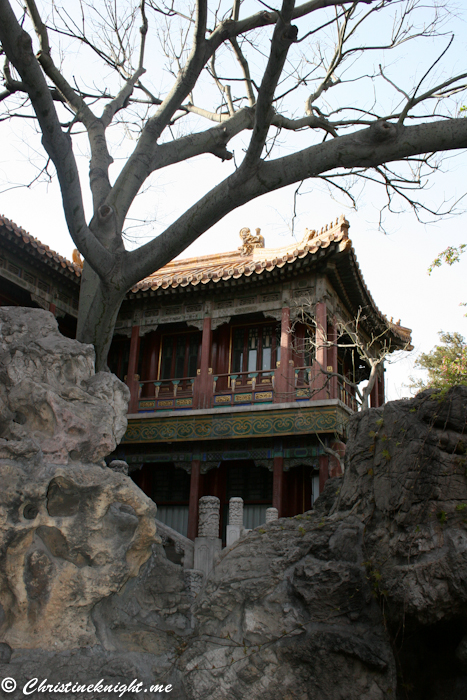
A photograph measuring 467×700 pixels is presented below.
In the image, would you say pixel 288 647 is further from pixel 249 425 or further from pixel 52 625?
pixel 249 425

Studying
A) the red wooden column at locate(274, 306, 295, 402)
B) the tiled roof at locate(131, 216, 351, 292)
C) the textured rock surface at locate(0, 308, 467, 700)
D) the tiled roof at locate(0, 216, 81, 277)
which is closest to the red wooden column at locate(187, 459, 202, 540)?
the red wooden column at locate(274, 306, 295, 402)

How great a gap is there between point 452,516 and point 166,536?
6.35 meters

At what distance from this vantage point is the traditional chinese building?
11852 mm

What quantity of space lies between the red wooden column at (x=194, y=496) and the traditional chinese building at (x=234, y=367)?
2cm

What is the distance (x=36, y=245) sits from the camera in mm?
11812

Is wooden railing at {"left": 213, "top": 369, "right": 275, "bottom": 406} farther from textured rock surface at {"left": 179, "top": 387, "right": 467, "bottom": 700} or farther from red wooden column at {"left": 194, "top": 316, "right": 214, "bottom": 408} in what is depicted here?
textured rock surface at {"left": 179, "top": 387, "right": 467, "bottom": 700}

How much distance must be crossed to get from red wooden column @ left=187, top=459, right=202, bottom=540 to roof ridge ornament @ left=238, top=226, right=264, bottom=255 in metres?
5.69

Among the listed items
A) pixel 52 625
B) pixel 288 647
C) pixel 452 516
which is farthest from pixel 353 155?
pixel 52 625

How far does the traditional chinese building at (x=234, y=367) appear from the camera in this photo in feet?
38.9

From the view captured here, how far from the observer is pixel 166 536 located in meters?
9.10

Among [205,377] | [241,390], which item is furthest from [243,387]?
[205,377]

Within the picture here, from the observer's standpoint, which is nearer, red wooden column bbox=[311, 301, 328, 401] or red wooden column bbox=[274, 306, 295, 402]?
red wooden column bbox=[311, 301, 328, 401]

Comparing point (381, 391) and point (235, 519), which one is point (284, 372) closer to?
point (235, 519)

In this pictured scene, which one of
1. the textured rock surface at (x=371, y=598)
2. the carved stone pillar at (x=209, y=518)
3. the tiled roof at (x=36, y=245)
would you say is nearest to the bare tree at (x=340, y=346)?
the carved stone pillar at (x=209, y=518)
